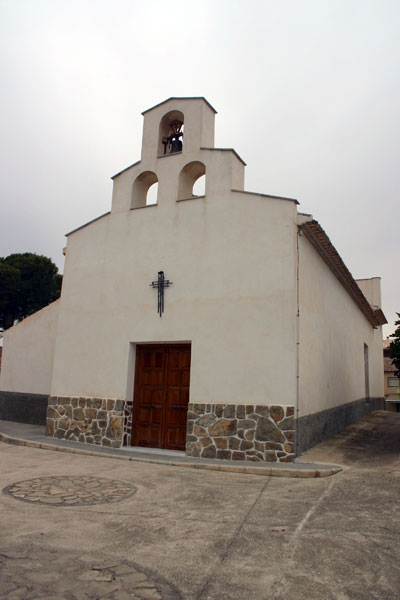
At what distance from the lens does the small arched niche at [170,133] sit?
10805mm

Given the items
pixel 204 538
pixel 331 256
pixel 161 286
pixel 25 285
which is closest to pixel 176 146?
pixel 161 286

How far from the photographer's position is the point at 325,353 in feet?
35.7

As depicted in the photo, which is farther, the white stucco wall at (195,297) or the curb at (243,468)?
the white stucco wall at (195,297)

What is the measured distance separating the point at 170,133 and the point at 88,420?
7418mm

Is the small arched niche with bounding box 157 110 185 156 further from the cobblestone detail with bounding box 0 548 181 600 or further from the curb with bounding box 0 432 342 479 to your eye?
the cobblestone detail with bounding box 0 548 181 600

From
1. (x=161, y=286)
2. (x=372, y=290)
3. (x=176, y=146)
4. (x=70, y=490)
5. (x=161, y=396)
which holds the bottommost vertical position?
(x=70, y=490)

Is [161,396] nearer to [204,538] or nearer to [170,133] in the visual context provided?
[204,538]

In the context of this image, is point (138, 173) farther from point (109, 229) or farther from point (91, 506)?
point (91, 506)

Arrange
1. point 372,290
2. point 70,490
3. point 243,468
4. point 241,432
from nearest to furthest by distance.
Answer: point 70,490
point 243,468
point 241,432
point 372,290

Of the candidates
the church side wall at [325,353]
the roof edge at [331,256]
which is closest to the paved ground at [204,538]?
the church side wall at [325,353]

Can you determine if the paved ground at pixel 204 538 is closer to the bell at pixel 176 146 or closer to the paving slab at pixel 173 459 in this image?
the paving slab at pixel 173 459

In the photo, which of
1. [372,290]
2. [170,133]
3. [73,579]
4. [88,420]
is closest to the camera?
[73,579]

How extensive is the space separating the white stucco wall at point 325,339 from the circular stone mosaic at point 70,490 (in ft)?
13.3

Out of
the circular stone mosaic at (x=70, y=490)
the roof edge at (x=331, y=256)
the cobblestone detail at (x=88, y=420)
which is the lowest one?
the circular stone mosaic at (x=70, y=490)
